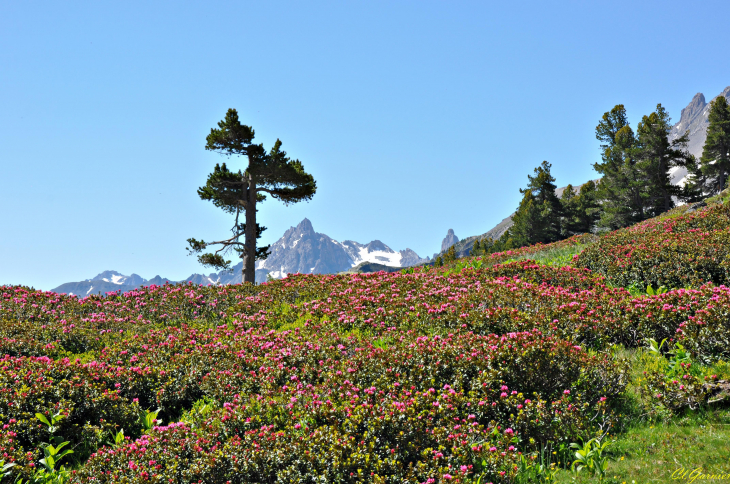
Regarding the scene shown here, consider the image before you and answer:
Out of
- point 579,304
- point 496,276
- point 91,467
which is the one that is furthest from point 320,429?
point 496,276

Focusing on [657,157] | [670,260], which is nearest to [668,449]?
[670,260]

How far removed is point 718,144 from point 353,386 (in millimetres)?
61735

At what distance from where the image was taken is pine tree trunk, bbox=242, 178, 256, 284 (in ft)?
76.5

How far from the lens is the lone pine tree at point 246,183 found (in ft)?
75.5

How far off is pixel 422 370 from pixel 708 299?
16.6 feet

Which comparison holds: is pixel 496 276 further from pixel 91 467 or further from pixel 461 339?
pixel 91 467

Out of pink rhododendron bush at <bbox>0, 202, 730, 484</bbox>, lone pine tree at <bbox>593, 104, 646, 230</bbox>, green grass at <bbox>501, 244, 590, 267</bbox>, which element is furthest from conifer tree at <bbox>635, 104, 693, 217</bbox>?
pink rhododendron bush at <bbox>0, 202, 730, 484</bbox>

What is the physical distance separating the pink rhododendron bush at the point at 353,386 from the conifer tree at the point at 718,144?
54.1 m

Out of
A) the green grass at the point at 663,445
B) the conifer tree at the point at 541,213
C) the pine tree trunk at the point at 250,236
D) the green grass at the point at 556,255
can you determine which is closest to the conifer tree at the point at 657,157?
the conifer tree at the point at 541,213

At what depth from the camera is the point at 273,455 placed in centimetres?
449

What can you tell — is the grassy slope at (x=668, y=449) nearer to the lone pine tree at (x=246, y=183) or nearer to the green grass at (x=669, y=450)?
the green grass at (x=669, y=450)

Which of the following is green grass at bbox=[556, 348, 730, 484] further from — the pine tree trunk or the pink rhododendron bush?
the pine tree trunk

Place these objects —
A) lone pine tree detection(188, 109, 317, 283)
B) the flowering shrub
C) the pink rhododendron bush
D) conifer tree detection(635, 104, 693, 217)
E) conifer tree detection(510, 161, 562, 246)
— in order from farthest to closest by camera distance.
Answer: conifer tree detection(510, 161, 562, 246), conifer tree detection(635, 104, 693, 217), lone pine tree detection(188, 109, 317, 283), the flowering shrub, the pink rhododendron bush

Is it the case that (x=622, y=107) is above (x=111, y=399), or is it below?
above
